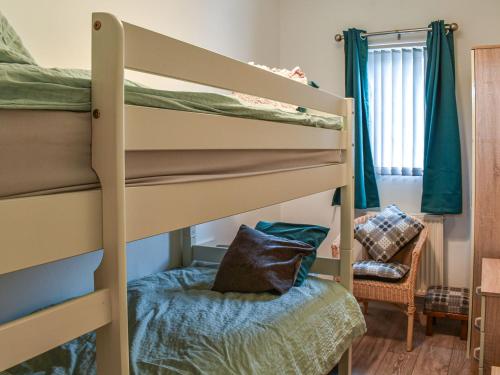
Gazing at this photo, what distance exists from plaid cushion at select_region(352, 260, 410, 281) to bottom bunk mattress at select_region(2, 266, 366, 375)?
71 centimetres

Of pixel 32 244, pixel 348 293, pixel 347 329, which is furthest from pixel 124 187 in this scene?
pixel 348 293

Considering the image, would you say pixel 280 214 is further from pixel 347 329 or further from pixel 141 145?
pixel 141 145

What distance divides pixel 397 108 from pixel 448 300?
139cm

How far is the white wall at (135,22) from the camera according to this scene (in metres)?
1.96

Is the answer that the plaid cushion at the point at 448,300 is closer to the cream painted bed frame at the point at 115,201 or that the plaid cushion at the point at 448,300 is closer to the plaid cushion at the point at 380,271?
the plaid cushion at the point at 380,271

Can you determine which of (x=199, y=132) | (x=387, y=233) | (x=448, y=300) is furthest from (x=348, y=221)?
(x=199, y=132)

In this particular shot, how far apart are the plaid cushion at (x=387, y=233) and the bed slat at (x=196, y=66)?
179 centimetres

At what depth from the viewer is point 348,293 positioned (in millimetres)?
2510

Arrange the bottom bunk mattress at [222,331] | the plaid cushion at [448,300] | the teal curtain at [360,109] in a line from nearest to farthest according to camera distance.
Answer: the bottom bunk mattress at [222,331]
the plaid cushion at [448,300]
the teal curtain at [360,109]

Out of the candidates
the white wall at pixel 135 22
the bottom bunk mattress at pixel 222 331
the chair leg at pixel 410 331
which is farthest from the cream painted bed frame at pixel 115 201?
the chair leg at pixel 410 331

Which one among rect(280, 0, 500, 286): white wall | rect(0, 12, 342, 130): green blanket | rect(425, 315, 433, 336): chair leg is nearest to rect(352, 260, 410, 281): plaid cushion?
rect(425, 315, 433, 336): chair leg

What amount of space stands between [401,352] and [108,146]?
8.61 ft

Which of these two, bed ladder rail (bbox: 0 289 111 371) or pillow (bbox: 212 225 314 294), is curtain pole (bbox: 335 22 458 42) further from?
bed ladder rail (bbox: 0 289 111 371)

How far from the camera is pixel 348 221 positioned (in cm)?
253
